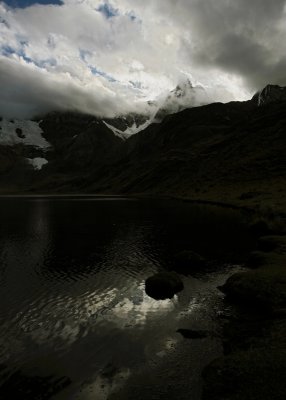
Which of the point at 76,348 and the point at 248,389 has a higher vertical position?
the point at 248,389

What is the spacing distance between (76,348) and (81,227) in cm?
5979

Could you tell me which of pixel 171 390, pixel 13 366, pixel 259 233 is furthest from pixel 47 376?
pixel 259 233

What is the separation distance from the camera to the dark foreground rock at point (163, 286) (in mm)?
35656

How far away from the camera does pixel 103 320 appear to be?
2966cm

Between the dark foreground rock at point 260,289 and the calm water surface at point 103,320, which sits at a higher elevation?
the dark foreground rock at point 260,289

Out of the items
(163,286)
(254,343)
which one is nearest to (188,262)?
(163,286)

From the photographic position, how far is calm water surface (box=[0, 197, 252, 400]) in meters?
20.6

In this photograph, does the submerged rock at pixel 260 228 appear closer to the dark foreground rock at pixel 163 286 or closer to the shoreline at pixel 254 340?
the shoreline at pixel 254 340

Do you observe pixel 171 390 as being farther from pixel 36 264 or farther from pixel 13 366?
pixel 36 264

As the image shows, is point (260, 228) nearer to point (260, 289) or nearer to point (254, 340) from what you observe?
point (260, 289)

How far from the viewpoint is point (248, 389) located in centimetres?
1759

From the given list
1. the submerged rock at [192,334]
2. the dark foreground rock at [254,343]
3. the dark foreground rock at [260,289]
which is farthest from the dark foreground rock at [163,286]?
the submerged rock at [192,334]

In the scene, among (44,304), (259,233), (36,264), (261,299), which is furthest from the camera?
(259,233)

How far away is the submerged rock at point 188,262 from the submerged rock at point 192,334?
1722 centimetres
